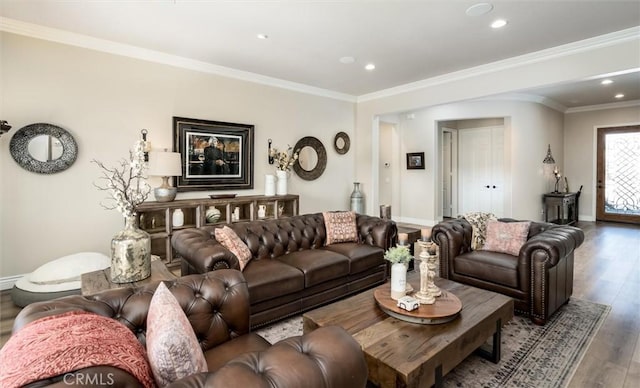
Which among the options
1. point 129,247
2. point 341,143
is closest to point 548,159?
point 341,143

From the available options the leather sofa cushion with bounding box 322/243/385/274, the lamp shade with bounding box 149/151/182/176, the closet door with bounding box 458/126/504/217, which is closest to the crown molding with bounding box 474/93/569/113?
the closet door with bounding box 458/126/504/217

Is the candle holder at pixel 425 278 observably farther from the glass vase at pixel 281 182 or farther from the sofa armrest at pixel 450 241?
the glass vase at pixel 281 182

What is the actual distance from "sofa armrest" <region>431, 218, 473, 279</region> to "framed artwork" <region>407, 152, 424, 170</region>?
14.8 ft

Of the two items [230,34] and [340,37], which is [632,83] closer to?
[340,37]

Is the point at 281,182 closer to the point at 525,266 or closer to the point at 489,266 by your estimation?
the point at 489,266

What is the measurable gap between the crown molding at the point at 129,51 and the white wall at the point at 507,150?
3.54m

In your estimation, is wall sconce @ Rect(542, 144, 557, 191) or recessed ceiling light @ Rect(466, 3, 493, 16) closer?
recessed ceiling light @ Rect(466, 3, 493, 16)

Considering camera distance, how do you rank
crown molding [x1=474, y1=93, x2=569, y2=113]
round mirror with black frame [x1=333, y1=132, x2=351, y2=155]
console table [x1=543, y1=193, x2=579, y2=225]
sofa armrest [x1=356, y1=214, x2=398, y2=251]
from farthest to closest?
console table [x1=543, y1=193, x2=579, y2=225], crown molding [x1=474, y1=93, x2=569, y2=113], round mirror with black frame [x1=333, y1=132, x2=351, y2=155], sofa armrest [x1=356, y1=214, x2=398, y2=251]

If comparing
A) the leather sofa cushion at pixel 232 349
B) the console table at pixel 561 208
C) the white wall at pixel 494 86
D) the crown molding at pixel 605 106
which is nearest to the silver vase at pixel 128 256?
the leather sofa cushion at pixel 232 349

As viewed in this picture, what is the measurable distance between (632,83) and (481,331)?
697 cm

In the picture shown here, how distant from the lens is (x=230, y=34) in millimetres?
3754

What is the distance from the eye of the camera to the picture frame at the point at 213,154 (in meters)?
4.61

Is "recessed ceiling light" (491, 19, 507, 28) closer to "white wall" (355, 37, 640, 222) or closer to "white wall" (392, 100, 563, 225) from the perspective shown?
"white wall" (355, 37, 640, 222)

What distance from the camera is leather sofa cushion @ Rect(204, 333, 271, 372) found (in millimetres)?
1485
